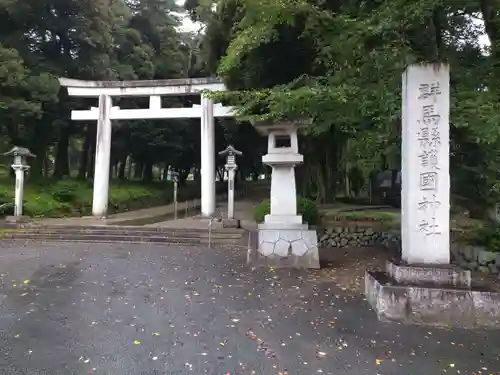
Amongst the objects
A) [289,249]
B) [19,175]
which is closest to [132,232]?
[19,175]

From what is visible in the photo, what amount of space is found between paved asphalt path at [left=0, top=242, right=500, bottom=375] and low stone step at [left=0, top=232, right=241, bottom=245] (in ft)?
14.2

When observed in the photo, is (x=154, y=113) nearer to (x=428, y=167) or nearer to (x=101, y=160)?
(x=101, y=160)

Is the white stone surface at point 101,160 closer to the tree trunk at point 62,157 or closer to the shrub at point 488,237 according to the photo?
the tree trunk at point 62,157

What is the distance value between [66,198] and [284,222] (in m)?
11.9

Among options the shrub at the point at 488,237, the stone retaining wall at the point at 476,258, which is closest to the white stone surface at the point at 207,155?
the stone retaining wall at the point at 476,258

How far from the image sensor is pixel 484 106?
17.6 ft

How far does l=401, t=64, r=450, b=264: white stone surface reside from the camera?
4.93 meters

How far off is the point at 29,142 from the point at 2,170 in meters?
6.91

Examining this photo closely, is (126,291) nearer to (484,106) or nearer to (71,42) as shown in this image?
(484,106)

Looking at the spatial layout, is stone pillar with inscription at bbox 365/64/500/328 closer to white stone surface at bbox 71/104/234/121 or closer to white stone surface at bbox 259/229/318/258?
white stone surface at bbox 259/229/318/258

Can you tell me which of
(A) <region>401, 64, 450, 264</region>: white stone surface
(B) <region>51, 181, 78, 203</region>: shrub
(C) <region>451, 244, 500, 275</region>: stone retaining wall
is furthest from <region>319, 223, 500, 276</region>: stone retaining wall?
(B) <region>51, 181, 78, 203</region>: shrub

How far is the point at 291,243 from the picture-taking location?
7.88m

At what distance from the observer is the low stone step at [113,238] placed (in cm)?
1143

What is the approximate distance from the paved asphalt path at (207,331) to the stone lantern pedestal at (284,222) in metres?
0.87
